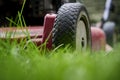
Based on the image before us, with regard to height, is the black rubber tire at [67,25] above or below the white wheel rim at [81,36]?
above

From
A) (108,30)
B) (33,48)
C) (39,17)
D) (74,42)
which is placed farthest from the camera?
(108,30)

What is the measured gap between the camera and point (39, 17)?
14.8 feet

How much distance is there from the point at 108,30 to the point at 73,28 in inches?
153

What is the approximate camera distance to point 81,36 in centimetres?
354

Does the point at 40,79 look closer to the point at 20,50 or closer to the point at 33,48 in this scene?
the point at 20,50

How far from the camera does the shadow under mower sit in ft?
10.2

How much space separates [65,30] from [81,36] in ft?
1.35

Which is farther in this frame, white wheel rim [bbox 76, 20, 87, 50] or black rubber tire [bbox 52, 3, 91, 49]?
white wheel rim [bbox 76, 20, 87, 50]

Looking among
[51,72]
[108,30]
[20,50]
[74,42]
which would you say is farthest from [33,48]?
[108,30]

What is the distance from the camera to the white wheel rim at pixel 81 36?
336cm

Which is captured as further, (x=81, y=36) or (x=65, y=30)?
(x=81, y=36)

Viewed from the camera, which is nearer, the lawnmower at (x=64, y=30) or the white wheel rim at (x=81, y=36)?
the lawnmower at (x=64, y=30)

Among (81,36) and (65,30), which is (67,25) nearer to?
(65,30)

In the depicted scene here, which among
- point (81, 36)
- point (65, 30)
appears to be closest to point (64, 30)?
point (65, 30)
